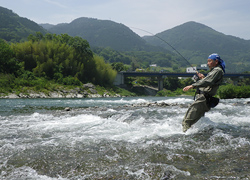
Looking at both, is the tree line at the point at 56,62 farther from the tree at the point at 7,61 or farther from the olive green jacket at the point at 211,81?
the olive green jacket at the point at 211,81

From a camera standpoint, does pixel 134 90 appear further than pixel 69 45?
Yes

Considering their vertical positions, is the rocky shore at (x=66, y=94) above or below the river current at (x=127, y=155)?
below

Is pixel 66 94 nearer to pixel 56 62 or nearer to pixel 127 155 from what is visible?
pixel 56 62

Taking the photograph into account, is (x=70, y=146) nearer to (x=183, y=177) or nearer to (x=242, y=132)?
(x=183, y=177)

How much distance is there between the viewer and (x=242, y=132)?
311 inches

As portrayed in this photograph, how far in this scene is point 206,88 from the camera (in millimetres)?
7340

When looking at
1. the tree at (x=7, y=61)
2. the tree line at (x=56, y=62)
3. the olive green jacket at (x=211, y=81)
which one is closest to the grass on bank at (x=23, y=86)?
the tree line at (x=56, y=62)

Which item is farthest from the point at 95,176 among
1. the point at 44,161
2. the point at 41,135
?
the point at 41,135

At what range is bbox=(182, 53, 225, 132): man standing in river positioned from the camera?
700cm

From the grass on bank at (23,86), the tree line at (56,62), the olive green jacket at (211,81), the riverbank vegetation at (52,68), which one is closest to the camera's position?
the olive green jacket at (211,81)

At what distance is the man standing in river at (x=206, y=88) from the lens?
6996mm

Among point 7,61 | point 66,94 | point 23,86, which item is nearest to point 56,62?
point 7,61

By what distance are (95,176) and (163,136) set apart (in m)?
3.69

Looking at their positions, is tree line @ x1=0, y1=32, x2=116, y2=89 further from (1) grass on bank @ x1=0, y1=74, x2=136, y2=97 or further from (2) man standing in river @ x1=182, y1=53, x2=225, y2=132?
(2) man standing in river @ x1=182, y1=53, x2=225, y2=132
